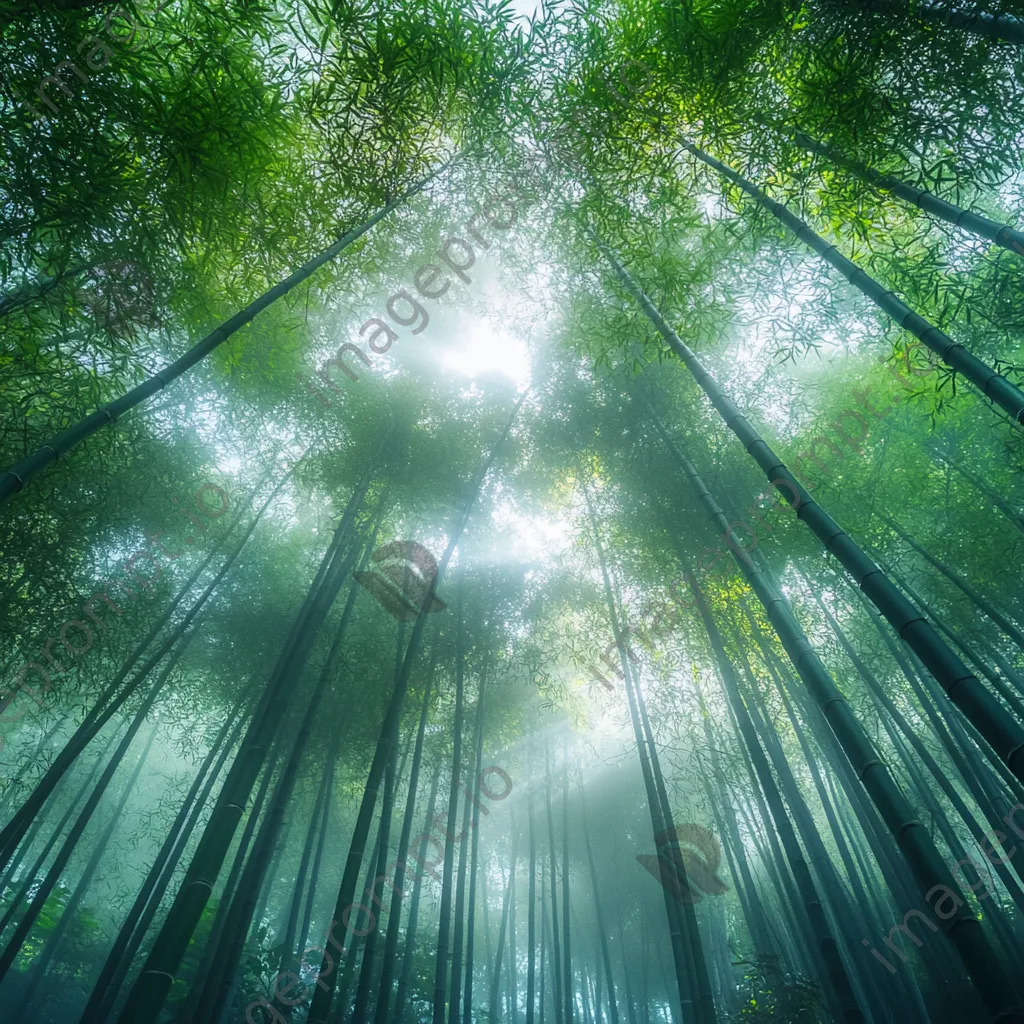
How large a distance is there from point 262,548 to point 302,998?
4416 millimetres

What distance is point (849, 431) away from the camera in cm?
492

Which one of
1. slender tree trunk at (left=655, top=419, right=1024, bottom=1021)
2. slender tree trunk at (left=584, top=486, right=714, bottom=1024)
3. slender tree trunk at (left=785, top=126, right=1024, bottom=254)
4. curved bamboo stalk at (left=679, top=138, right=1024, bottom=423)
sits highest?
slender tree trunk at (left=785, top=126, right=1024, bottom=254)

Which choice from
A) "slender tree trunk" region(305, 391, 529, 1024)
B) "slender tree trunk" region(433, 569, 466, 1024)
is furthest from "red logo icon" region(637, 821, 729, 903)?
"slender tree trunk" region(305, 391, 529, 1024)

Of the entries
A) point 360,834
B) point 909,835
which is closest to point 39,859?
point 360,834

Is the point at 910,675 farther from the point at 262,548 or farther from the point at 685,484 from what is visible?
the point at 262,548

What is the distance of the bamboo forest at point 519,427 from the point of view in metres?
2.29

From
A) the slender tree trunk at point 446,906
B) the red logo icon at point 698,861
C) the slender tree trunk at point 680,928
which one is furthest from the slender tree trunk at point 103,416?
the red logo icon at point 698,861

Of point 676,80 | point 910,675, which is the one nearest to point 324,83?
point 676,80

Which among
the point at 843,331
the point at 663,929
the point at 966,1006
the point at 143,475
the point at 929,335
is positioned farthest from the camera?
the point at 663,929

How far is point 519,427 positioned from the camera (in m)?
5.95

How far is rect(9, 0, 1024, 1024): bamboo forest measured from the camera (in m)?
2.29

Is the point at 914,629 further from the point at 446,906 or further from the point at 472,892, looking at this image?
the point at 472,892

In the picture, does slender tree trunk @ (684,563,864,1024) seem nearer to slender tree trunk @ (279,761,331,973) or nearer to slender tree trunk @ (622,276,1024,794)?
slender tree trunk @ (622,276,1024,794)

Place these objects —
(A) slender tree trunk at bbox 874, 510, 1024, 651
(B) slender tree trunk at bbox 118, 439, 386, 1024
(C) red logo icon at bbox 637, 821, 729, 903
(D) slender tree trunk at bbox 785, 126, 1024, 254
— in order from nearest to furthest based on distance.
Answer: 1. (B) slender tree trunk at bbox 118, 439, 386, 1024
2. (D) slender tree trunk at bbox 785, 126, 1024, 254
3. (A) slender tree trunk at bbox 874, 510, 1024, 651
4. (C) red logo icon at bbox 637, 821, 729, 903
